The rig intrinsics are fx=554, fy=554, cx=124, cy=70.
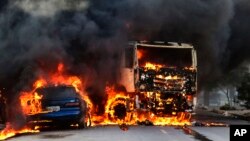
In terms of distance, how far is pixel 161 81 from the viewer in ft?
76.1

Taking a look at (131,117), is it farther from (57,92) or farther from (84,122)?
(57,92)

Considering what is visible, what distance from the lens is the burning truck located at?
76.0 feet

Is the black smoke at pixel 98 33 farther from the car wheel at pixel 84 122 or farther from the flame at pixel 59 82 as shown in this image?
the car wheel at pixel 84 122

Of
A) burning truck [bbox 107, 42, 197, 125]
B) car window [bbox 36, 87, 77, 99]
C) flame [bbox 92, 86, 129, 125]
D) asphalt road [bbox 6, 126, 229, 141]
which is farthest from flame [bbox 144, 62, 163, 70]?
asphalt road [bbox 6, 126, 229, 141]

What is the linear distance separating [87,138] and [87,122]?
477 cm

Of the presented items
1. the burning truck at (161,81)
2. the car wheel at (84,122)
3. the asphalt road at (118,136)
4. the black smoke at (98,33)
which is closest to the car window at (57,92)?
the car wheel at (84,122)

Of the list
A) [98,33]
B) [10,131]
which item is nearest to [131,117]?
[10,131]

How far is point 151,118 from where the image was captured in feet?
77.4

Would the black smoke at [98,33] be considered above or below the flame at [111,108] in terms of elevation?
above

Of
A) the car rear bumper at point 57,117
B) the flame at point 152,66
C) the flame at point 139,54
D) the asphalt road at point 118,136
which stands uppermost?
the flame at point 139,54

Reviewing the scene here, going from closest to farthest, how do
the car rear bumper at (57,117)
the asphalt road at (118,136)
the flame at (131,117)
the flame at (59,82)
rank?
the asphalt road at (118,136), the car rear bumper at (57,117), the flame at (59,82), the flame at (131,117)

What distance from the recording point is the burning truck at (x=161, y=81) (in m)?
23.2

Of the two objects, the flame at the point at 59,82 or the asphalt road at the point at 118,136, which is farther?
the flame at the point at 59,82

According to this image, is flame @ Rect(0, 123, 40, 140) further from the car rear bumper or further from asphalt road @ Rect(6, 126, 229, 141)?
asphalt road @ Rect(6, 126, 229, 141)
